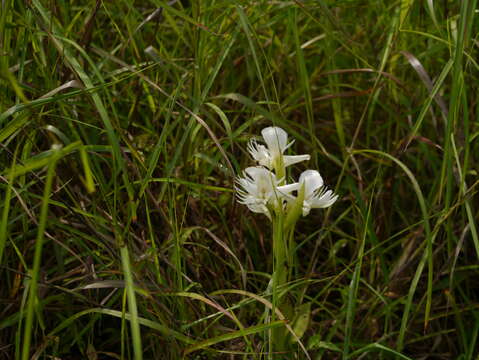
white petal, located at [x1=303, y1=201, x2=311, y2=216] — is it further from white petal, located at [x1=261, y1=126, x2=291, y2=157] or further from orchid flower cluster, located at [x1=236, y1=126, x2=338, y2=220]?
white petal, located at [x1=261, y1=126, x2=291, y2=157]

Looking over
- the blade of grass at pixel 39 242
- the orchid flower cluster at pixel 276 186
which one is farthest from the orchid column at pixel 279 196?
the blade of grass at pixel 39 242

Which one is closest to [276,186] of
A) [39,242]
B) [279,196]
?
[279,196]

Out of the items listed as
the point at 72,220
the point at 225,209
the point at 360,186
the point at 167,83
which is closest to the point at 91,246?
the point at 72,220

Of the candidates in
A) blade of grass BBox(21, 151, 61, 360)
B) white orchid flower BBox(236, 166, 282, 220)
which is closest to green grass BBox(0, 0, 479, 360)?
white orchid flower BBox(236, 166, 282, 220)

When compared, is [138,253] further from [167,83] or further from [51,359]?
[167,83]

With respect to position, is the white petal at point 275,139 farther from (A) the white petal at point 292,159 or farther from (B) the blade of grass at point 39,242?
(B) the blade of grass at point 39,242

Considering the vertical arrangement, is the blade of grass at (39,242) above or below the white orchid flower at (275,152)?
above
